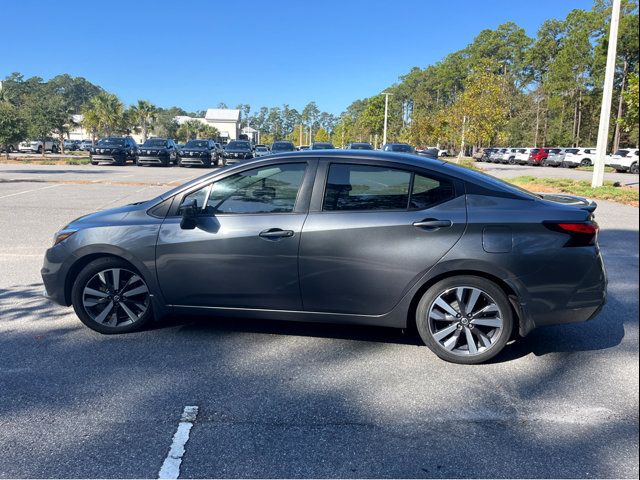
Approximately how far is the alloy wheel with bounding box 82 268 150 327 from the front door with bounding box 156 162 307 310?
33 cm

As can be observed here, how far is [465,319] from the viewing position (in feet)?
12.8

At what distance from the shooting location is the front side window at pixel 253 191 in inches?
167

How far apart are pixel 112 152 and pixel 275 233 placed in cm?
3071

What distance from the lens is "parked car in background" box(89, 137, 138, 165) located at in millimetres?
31578

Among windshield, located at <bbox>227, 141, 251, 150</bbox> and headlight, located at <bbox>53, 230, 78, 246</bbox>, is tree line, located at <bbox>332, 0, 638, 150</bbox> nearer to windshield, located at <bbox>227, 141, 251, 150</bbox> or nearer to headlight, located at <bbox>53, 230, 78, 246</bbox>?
windshield, located at <bbox>227, 141, 251, 150</bbox>

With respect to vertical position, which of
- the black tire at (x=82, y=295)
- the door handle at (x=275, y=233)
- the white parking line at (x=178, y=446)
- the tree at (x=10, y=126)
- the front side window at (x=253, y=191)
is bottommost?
the white parking line at (x=178, y=446)

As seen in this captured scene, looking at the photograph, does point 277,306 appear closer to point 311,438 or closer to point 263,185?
point 263,185

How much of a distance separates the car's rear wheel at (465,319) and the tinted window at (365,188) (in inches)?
30.4

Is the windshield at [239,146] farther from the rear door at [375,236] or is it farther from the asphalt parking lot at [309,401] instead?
the rear door at [375,236]

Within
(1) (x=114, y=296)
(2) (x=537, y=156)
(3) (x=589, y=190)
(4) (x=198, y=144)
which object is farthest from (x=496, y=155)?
(1) (x=114, y=296)

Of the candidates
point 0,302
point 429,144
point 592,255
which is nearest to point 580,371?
point 592,255

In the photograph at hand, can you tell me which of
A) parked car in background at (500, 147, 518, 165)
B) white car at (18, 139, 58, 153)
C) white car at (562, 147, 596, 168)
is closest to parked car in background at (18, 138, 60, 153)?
white car at (18, 139, 58, 153)

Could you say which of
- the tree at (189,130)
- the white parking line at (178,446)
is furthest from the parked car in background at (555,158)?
the tree at (189,130)

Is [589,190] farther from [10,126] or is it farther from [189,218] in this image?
[10,126]
